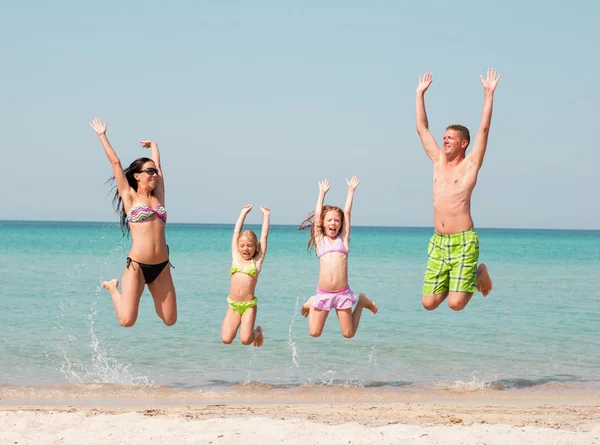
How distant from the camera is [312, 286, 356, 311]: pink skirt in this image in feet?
36.9

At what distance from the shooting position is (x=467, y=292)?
10.0 metres

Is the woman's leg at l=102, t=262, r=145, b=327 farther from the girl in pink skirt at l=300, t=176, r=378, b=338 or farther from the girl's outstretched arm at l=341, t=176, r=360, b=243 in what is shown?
the girl's outstretched arm at l=341, t=176, r=360, b=243

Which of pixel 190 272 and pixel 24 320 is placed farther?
pixel 190 272

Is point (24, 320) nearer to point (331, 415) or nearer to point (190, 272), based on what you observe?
point (331, 415)

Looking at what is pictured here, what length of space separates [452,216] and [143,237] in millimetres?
3580

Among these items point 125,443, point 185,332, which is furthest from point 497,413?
point 185,332

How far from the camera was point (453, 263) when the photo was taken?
1008cm

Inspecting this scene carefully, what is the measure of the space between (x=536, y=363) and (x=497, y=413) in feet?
15.6

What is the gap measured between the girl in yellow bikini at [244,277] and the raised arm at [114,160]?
1627 mm

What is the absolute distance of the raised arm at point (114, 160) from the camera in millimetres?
9875

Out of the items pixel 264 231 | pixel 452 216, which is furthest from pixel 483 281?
pixel 264 231

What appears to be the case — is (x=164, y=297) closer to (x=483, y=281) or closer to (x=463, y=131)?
(x=483, y=281)

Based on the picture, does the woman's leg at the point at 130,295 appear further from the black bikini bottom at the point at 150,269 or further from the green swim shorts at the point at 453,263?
the green swim shorts at the point at 453,263

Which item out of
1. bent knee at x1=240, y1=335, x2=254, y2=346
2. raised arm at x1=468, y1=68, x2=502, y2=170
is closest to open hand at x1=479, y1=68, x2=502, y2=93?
raised arm at x1=468, y1=68, x2=502, y2=170
